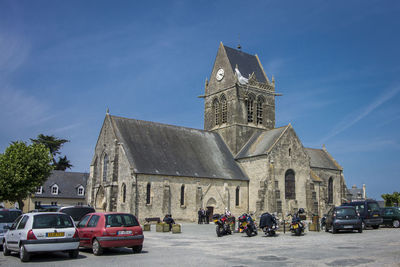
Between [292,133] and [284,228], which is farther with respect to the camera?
[292,133]

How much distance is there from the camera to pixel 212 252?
1386 cm

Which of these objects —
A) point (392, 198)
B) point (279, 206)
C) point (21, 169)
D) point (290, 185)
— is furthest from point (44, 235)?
point (392, 198)

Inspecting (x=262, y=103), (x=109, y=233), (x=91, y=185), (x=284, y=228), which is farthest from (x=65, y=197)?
(x=109, y=233)

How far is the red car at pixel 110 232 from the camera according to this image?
13.1 meters

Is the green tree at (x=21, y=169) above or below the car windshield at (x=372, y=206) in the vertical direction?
above

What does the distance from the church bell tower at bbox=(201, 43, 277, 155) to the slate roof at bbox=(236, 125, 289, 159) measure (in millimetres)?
808

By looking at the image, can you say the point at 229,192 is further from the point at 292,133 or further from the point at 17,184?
the point at 17,184

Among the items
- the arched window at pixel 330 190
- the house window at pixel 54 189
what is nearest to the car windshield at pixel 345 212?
the arched window at pixel 330 190

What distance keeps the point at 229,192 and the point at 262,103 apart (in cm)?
1392

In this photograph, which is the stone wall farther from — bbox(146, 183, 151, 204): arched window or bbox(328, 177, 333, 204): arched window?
bbox(146, 183, 151, 204): arched window

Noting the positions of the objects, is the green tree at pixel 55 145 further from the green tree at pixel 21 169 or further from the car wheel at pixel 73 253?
the car wheel at pixel 73 253

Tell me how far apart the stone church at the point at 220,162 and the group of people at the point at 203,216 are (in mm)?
1446

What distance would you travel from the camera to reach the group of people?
109 ft

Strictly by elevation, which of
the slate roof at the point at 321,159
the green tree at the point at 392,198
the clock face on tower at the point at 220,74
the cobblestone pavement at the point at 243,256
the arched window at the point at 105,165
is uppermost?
the clock face on tower at the point at 220,74
